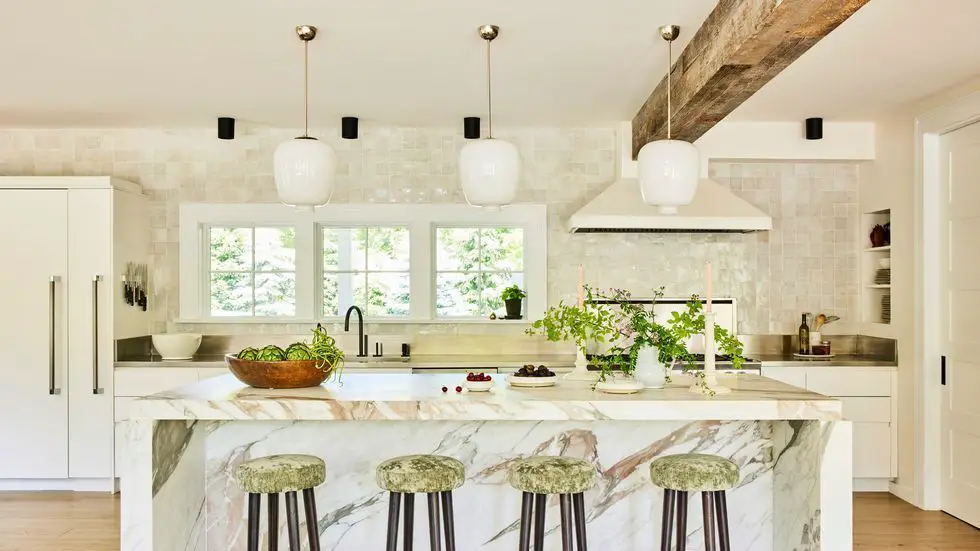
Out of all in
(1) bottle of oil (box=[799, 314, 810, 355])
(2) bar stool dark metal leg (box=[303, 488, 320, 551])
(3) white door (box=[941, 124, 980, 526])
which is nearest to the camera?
(2) bar stool dark metal leg (box=[303, 488, 320, 551])

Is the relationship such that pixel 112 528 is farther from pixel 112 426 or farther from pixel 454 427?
pixel 454 427

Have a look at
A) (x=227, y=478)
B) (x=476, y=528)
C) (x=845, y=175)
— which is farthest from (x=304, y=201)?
(x=845, y=175)

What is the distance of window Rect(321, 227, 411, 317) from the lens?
18.8ft

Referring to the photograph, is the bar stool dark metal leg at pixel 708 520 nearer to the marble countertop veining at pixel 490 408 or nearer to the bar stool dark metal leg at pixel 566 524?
the marble countertop veining at pixel 490 408

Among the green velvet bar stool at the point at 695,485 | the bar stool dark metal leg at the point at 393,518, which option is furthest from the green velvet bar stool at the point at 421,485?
the green velvet bar stool at the point at 695,485

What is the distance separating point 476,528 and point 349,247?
111 inches

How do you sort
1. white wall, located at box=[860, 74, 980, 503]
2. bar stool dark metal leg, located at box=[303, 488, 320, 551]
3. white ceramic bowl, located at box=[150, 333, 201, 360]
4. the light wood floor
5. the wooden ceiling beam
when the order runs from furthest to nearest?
white ceramic bowl, located at box=[150, 333, 201, 360]
white wall, located at box=[860, 74, 980, 503]
the light wood floor
bar stool dark metal leg, located at box=[303, 488, 320, 551]
the wooden ceiling beam

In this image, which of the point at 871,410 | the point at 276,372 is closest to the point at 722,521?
the point at 276,372

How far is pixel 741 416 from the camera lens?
2.98 m

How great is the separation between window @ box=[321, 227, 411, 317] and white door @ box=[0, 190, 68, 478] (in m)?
1.70

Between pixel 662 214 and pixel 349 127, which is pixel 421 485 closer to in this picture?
pixel 662 214

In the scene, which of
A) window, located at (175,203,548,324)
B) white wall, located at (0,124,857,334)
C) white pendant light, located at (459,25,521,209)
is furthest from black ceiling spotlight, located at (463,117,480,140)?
white pendant light, located at (459,25,521,209)

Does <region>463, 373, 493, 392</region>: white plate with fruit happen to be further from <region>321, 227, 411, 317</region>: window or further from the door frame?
the door frame

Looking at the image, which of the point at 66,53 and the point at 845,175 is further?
the point at 845,175
